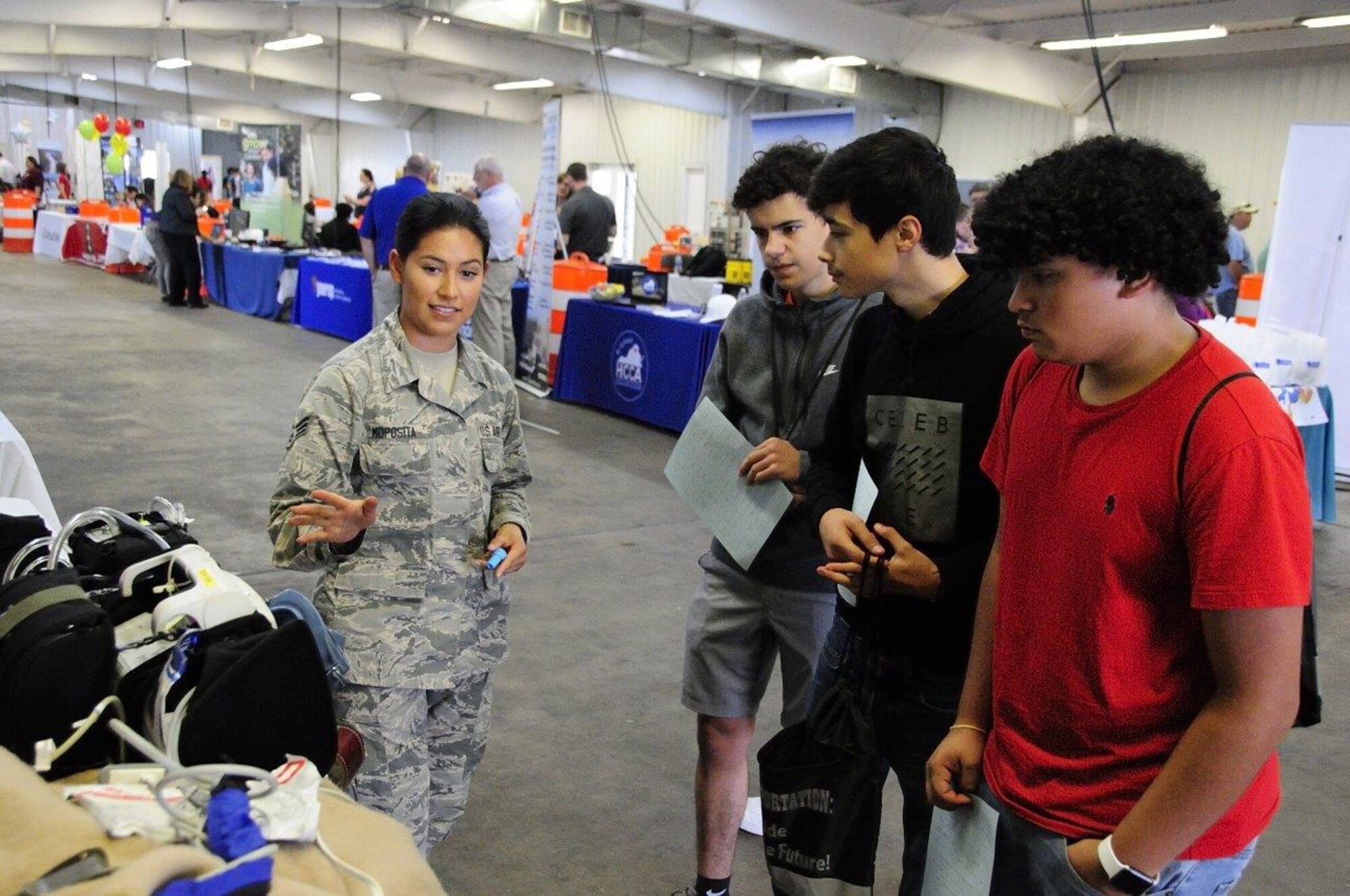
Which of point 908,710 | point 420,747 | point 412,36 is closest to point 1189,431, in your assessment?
point 908,710

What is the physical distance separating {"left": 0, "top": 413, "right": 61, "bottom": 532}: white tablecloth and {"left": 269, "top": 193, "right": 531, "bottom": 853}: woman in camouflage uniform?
1.41 meters

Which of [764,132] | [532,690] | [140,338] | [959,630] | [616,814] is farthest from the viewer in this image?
[764,132]

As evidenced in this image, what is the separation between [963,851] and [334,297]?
10035 mm

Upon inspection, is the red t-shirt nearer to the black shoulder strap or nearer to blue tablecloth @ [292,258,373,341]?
the black shoulder strap

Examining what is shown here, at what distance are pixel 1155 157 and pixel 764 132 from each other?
14113 mm

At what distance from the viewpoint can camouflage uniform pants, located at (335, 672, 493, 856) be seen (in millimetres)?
1698

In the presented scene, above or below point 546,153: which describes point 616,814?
below

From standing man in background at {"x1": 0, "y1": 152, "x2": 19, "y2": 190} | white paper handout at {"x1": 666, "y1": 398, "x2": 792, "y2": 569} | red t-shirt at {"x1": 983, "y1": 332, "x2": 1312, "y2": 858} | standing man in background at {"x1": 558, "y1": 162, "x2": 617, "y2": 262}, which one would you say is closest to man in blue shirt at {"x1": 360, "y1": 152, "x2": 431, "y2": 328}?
standing man in background at {"x1": 558, "y1": 162, "x2": 617, "y2": 262}

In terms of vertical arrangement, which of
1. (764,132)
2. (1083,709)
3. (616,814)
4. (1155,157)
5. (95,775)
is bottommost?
(616,814)

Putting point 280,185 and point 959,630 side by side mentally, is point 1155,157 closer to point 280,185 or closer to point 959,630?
point 959,630

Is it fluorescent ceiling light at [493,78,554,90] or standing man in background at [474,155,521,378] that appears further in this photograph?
fluorescent ceiling light at [493,78,554,90]

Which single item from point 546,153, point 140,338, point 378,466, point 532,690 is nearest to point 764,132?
point 546,153

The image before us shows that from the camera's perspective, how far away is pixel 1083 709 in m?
1.15

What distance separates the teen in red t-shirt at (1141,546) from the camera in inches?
39.3
